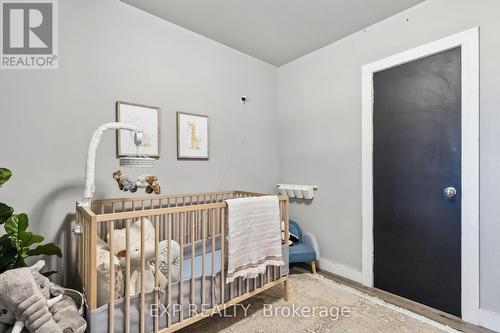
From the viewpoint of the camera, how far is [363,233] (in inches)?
87.7

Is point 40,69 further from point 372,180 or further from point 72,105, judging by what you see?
point 372,180

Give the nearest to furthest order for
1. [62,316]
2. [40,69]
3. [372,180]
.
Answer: [62,316] → [40,69] → [372,180]

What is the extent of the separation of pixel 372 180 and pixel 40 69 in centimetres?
260

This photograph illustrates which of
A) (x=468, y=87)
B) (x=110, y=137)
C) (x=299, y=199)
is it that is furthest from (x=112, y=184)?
(x=468, y=87)

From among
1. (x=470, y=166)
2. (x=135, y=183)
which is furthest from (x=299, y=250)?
(x=135, y=183)

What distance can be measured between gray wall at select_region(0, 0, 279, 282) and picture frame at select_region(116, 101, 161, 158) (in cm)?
5

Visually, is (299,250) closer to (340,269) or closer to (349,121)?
(340,269)

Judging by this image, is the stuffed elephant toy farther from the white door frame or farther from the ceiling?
the white door frame

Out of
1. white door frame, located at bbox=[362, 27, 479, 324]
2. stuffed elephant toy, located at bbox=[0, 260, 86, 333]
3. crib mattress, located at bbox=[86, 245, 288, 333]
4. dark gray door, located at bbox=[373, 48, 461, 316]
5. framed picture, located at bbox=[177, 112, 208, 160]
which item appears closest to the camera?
stuffed elephant toy, located at bbox=[0, 260, 86, 333]

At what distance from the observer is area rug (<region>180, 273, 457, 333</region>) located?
1.59m

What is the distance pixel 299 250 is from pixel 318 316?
722mm

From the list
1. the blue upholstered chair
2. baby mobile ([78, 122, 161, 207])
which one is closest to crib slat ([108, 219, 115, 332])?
baby mobile ([78, 122, 161, 207])

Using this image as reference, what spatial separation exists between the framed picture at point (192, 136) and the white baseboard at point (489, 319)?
91.8 inches

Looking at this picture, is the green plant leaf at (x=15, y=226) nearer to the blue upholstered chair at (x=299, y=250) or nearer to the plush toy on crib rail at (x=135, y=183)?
the plush toy on crib rail at (x=135, y=183)
